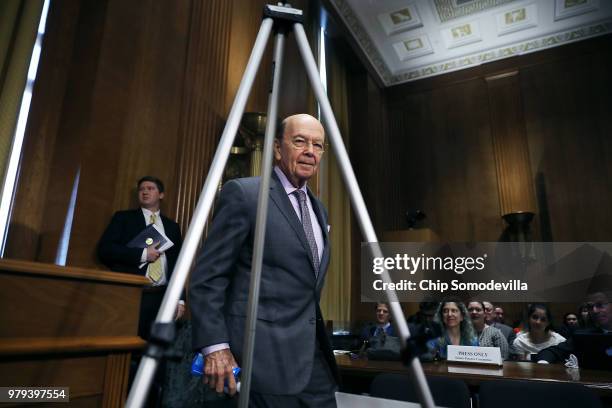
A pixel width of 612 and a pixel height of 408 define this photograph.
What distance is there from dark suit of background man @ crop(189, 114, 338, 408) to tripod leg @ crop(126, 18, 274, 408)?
0.34 metres

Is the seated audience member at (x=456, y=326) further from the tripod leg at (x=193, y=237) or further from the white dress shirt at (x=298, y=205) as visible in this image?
the tripod leg at (x=193, y=237)

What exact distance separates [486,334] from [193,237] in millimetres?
3614

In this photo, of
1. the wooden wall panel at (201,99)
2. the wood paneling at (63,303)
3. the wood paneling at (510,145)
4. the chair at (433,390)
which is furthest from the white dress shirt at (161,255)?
the wood paneling at (510,145)

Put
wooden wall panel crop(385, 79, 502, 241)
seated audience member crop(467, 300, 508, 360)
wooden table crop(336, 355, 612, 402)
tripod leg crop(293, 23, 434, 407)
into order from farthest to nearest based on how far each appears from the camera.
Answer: wooden wall panel crop(385, 79, 502, 241) < seated audience member crop(467, 300, 508, 360) < wooden table crop(336, 355, 612, 402) < tripod leg crop(293, 23, 434, 407)

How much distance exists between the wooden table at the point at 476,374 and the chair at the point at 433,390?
226 millimetres

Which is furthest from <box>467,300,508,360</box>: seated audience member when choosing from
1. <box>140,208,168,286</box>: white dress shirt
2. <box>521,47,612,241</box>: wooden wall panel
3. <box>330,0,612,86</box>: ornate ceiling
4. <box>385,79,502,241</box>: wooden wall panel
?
<box>330,0,612,86</box>: ornate ceiling

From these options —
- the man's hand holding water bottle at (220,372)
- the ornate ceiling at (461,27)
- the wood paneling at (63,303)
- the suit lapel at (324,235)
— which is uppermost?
the ornate ceiling at (461,27)

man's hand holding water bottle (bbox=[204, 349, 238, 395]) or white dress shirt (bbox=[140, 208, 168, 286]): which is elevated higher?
white dress shirt (bbox=[140, 208, 168, 286])

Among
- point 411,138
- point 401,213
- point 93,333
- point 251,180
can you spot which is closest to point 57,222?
point 93,333

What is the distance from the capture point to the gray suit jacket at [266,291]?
1.00 metres

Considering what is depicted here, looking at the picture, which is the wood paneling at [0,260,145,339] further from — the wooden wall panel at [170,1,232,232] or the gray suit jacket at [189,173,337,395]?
the wooden wall panel at [170,1,232,232]

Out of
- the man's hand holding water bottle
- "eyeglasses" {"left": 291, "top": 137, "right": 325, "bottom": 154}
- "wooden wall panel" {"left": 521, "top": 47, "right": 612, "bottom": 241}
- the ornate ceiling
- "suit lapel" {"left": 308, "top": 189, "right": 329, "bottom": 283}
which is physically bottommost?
the man's hand holding water bottle

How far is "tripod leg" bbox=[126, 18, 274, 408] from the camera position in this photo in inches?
21.5

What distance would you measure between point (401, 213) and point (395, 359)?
5.66 meters
